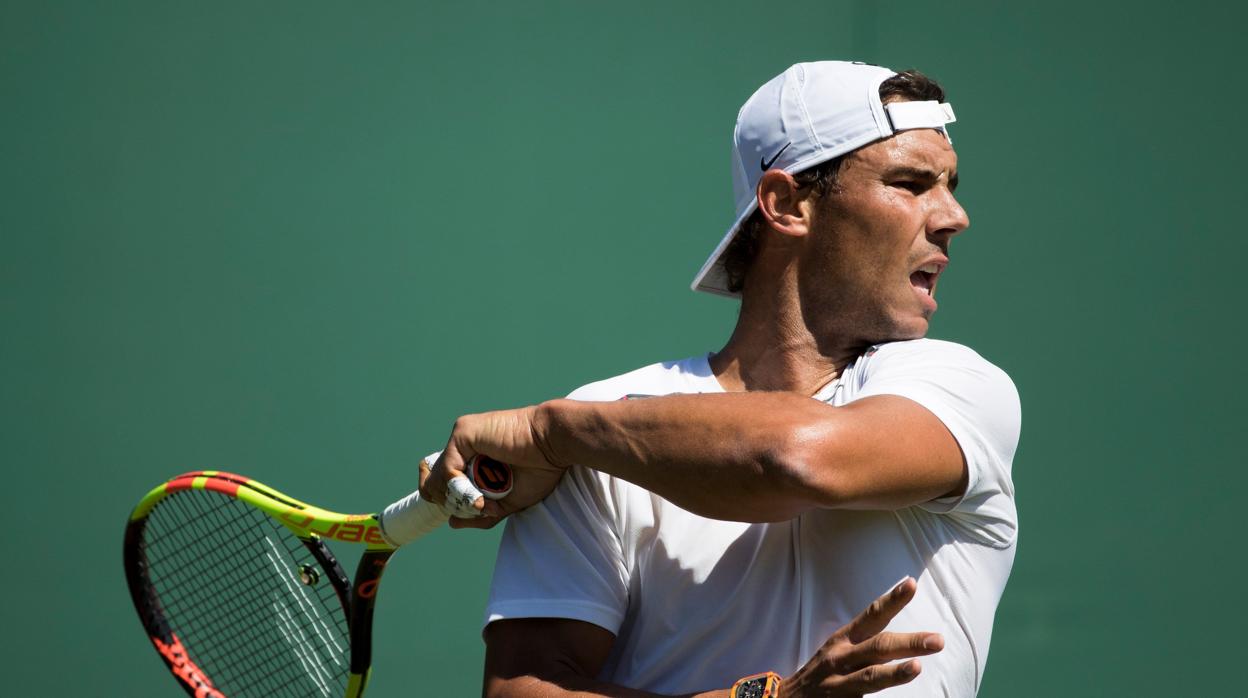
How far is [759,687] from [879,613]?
200 mm

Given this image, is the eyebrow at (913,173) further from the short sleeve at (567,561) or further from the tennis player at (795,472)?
the short sleeve at (567,561)

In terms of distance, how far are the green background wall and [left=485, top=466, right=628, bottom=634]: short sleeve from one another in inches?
80.5

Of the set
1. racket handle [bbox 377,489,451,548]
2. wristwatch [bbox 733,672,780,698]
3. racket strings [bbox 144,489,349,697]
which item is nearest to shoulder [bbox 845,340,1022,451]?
wristwatch [bbox 733,672,780,698]

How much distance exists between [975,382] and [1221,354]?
2.70 meters

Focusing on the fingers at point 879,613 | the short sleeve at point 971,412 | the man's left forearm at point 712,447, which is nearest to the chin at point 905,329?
the short sleeve at point 971,412

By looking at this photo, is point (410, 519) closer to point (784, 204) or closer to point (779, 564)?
point (779, 564)

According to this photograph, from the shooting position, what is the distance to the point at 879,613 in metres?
1.50

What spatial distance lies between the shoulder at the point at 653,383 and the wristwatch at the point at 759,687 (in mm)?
511

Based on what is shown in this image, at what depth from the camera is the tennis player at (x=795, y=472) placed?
159cm

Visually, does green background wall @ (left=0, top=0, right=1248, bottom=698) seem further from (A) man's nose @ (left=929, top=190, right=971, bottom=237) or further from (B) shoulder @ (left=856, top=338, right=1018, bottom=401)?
(B) shoulder @ (left=856, top=338, right=1018, bottom=401)

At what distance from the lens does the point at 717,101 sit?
13.4 feet

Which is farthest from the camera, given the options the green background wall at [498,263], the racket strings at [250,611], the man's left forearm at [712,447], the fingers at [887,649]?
the green background wall at [498,263]

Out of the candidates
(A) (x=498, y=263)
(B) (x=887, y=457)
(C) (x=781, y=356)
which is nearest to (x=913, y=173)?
(C) (x=781, y=356)

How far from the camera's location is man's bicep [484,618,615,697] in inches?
69.8
